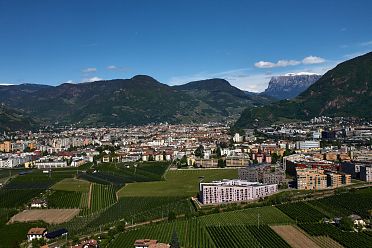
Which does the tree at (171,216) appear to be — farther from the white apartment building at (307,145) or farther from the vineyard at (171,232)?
the white apartment building at (307,145)

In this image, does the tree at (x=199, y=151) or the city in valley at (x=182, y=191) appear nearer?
the city in valley at (x=182, y=191)

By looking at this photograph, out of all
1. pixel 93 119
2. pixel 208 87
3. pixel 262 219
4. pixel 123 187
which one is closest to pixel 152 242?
pixel 262 219

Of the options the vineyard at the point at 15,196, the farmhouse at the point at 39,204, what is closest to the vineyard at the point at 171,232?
the farmhouse at the point at 39,204

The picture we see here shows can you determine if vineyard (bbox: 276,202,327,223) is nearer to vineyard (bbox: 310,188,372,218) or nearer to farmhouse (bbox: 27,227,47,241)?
vineyard (bbox: 310,188,372,218)

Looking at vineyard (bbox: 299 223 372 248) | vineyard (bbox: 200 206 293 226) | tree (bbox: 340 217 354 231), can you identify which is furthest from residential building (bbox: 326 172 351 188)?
vineyard (bbox: 299 223 372 248)

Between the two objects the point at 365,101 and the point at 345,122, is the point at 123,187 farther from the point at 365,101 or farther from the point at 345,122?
the point at 365,101

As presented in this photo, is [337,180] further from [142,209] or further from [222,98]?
[222,98]

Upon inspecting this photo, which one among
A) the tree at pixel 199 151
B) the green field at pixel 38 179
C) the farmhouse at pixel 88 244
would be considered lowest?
the farmhouse at pixel 88 244
